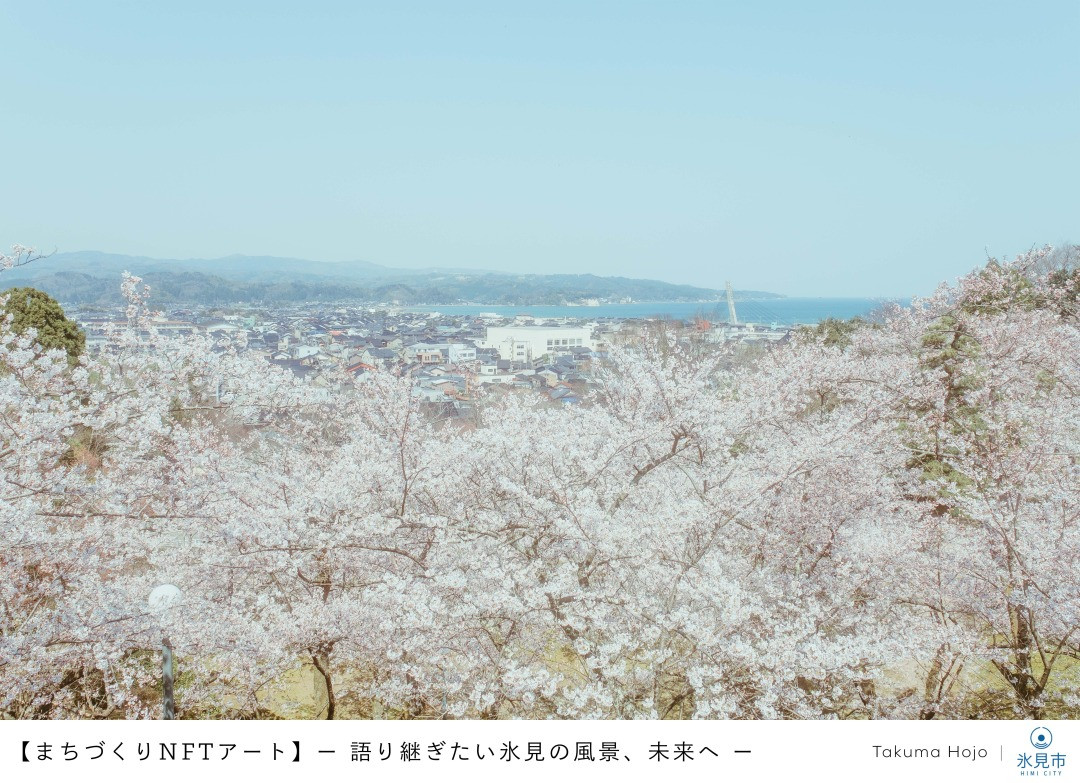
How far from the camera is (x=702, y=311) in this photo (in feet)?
58.0

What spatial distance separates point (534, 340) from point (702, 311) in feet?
19.3

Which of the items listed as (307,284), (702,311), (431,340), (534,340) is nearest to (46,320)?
(307,284)

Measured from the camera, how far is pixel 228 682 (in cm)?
413

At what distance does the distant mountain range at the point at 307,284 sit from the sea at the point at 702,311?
0.92 feet

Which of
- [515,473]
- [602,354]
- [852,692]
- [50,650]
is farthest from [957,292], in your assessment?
[50,650]

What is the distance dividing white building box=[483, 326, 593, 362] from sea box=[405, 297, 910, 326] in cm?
133
